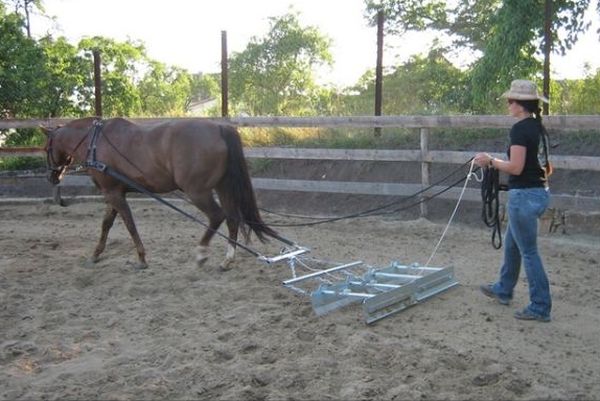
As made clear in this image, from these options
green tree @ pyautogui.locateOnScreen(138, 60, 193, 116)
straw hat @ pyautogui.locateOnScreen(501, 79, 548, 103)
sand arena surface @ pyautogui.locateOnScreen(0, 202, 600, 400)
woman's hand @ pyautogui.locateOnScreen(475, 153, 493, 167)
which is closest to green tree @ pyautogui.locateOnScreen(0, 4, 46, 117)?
sand arena surface @ pyautogui.locateOnScreen(0, 202, 600, 400)

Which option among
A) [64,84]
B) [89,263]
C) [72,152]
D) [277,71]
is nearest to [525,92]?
[89,263]

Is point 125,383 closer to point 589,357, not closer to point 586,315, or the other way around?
point 589,357

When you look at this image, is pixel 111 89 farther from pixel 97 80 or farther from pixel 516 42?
pixel 516 42

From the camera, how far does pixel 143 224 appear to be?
9.34m

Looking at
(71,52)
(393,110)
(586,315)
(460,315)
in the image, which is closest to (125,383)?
(460,315)

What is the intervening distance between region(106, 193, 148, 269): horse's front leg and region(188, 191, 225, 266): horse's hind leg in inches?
24.5

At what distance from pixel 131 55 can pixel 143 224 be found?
57.9 feet

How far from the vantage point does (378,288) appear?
5.20 meters

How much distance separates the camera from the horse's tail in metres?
6.53

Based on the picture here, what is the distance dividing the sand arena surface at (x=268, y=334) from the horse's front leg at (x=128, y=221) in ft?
0.64

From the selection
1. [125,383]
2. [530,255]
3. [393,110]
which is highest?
[393,110]

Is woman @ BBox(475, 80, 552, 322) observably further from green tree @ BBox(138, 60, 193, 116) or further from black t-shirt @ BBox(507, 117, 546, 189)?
green tree @ BBox(138, 60, 193, 116)

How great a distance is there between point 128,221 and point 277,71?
1942 centimetres

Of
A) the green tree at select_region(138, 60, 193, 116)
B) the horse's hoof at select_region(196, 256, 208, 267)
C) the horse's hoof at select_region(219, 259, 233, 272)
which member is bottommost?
the horse's hoof at select_region(219, 259, 233, 272)
